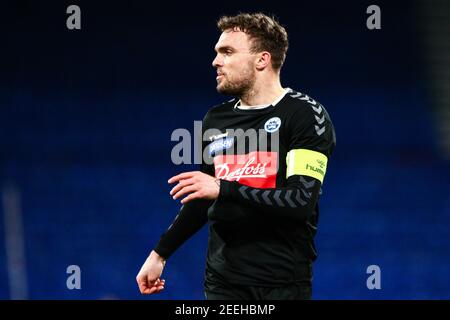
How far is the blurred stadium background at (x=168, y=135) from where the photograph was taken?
6035mm

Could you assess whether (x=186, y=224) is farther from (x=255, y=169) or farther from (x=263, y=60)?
(x=263, y=60)

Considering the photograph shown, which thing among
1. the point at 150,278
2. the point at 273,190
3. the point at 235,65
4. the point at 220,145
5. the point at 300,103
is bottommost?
the point at 150,278

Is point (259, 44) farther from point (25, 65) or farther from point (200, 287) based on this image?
point (25, 65)

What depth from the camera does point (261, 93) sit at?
2.60m

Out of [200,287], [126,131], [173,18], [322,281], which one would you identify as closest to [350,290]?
[322,281]

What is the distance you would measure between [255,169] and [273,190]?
0.59 ft

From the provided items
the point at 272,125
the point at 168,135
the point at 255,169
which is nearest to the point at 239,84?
the point at 272,125

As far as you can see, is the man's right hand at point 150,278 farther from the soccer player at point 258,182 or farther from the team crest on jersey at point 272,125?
the team crest on jersey at point 272,125

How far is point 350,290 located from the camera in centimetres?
585

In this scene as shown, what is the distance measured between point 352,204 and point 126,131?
2.01 meters

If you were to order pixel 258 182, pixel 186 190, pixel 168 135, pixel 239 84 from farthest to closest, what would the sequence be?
pixel 168 135, pixel 239 84, pixel 258 182, pixel 186 190

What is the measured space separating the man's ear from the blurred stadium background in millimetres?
3568
